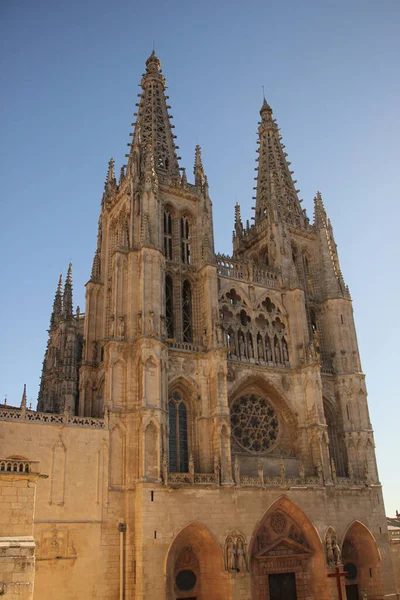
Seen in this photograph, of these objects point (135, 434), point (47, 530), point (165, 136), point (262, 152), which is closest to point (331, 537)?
point (135, 434)

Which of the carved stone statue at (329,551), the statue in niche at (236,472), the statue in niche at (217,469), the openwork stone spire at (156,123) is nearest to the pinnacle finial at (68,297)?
the openwork stone spire at (156,123)

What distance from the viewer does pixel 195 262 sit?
108 feet

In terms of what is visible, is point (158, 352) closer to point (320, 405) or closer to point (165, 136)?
point (320, 405)

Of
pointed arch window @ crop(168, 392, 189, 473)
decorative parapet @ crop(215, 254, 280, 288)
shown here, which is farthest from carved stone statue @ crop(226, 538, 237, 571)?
decorative parapet @ crop(215, 254, 280, 288)

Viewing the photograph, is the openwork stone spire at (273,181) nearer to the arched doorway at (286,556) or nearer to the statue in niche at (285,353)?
the statue in niche at (285,353)

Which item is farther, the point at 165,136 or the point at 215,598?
the point at 165,136

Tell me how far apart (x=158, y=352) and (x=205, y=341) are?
3640 mm

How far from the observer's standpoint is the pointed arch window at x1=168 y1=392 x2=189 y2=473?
2719 centimetres

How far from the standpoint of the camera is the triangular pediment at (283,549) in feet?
87.0

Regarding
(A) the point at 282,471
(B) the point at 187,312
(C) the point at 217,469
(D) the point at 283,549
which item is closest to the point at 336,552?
(D) the point at 283,549

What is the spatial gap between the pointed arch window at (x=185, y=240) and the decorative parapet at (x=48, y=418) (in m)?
11.4

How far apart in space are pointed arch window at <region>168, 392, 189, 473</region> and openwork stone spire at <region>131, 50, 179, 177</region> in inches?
561

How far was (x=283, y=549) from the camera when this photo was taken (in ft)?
89.3

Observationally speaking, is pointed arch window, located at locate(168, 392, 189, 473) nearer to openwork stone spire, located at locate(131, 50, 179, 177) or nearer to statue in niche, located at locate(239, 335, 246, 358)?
statue in niche, located at locate(239, 335, 246, 358)
